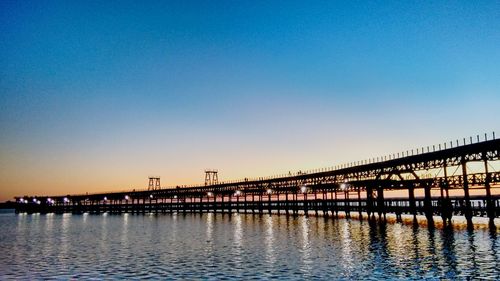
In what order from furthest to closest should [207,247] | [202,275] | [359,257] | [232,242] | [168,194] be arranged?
[168,194] < [232,242] < [207,247] < [359,257] < [202,275]

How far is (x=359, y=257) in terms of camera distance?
2925 centimetres

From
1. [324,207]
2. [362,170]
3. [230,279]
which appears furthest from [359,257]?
[324,207]

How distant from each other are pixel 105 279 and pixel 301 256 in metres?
13.7

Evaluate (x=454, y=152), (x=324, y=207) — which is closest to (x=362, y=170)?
(x=324, y=207)

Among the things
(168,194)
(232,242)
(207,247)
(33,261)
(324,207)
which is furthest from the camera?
(168,194)

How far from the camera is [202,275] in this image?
24.1m

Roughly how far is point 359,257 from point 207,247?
47.0ft

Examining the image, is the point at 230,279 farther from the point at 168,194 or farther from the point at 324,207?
the point at 168,194

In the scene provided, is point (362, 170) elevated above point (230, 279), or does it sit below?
above

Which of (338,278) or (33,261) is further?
(33,261)

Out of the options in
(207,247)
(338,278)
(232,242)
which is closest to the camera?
(338,278)

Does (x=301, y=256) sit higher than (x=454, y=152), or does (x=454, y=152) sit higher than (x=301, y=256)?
(x=454, y=152)

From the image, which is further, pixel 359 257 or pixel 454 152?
pixel 454 152

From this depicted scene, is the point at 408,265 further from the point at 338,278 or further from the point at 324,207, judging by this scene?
the point at 324,207
